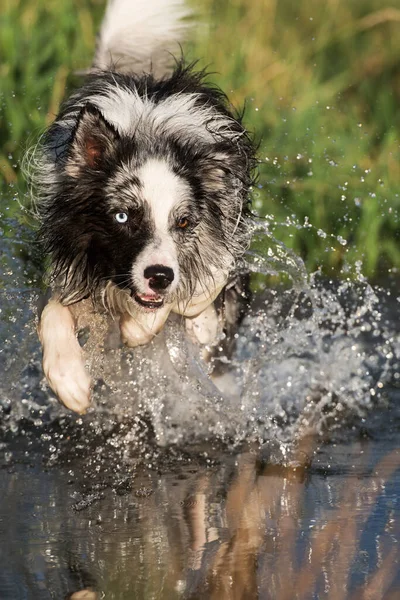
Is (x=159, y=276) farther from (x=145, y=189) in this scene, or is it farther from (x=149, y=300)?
(x=145, y=189)

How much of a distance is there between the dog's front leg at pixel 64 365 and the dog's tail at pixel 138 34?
4.69ft

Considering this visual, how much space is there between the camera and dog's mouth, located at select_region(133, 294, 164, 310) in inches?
156

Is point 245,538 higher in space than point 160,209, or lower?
lower

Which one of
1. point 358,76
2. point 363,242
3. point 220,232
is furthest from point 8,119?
point 358,76

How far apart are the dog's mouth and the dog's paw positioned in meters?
0.35

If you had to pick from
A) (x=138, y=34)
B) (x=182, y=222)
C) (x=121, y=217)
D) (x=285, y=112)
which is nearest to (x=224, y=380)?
(x=182, y=222)

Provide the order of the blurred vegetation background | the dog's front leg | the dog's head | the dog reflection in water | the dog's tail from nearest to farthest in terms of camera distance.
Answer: the dog reflection in water < the dog's head < the dog's front leg < the dog's tail < the blurred vegetation background

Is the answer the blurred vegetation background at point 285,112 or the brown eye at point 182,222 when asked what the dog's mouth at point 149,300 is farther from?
the blurred vegetation background at point 285,112

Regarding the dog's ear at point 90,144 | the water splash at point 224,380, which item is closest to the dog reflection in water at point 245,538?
the water splash at point 224,380

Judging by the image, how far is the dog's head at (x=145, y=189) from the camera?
3.93 meters

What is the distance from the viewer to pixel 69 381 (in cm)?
411

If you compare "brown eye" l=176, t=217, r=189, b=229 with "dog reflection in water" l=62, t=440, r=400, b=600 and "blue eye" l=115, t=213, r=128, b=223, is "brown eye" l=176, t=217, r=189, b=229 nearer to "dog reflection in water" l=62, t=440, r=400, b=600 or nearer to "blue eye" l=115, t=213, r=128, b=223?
"blue eye" l=115, t=213, r=128, b=223

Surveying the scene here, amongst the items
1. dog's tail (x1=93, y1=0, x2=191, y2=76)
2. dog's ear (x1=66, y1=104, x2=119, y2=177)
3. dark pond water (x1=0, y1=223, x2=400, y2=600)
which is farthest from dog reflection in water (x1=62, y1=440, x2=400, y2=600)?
dog's tail (x1=93, y1=0, x2=191, y2=76)

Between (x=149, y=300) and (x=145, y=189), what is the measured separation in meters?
0.41
